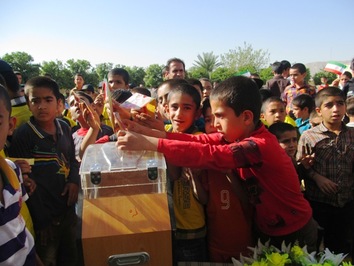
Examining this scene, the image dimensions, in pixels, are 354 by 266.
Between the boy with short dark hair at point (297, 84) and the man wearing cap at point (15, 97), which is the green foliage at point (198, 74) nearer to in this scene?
the boy with short dark hair at point (297, 84)

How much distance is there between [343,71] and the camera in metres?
6.90

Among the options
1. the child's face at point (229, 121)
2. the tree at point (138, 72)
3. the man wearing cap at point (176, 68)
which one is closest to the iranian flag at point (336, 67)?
→ the man wearing cap at point (176, 68)

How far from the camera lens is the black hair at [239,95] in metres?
1.41

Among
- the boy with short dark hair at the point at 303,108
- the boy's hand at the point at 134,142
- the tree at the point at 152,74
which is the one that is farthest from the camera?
the tree at the point at 152,74

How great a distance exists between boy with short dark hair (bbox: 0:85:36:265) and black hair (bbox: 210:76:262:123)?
98cm

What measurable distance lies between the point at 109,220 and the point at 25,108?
4.54 feet

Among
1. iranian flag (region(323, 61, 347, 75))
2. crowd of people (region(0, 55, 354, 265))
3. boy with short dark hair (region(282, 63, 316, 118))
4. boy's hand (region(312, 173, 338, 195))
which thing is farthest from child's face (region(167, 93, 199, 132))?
iranian flag (region(323, 61, 347, 75))

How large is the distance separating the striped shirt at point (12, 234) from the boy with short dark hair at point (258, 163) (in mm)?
755

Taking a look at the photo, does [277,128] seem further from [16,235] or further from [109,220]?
[16,235]

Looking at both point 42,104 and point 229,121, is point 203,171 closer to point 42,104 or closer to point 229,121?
point 229,121

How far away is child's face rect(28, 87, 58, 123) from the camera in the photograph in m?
1.94

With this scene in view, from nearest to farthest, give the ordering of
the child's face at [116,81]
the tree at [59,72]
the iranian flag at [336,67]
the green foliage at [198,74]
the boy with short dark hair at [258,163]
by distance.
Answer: the boy with short dark hair at [258,163] → the child's face at [116,81] → the iranian flag at [336,67] → the tree at [59,72] → the green foliage at [198,74]

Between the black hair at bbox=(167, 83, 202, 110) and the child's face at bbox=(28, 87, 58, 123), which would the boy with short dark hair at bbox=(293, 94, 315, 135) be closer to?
the black hair at bbox=(167, 83, 202, 110)

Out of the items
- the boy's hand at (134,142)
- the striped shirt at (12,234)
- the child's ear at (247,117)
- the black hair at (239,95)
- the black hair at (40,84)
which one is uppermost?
the black hair at (40,84)
